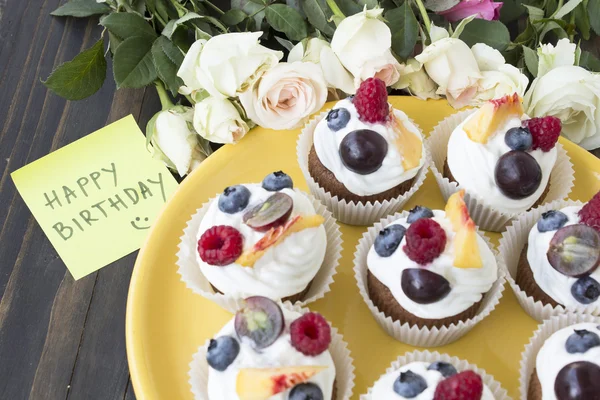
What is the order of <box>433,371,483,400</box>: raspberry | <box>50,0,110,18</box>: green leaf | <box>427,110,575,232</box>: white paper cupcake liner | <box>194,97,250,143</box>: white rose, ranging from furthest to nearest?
<box>50,0,110,18</box>: green leaf → <box>194,97,250,143</box>: white rose → <box>427,110,575,232</box>: white paper cupcake liner → <box>433,371,483,400</box>: raspberry

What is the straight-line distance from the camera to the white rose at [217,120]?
4.73ft

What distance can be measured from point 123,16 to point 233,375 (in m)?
1.07

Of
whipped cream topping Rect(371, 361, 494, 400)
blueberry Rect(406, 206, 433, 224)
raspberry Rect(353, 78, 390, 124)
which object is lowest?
whipped cream topping Rect(371, 361, 494, 400)

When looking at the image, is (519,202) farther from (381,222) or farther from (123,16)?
(123,16)

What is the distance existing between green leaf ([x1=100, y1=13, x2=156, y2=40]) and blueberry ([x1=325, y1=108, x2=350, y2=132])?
64 cm

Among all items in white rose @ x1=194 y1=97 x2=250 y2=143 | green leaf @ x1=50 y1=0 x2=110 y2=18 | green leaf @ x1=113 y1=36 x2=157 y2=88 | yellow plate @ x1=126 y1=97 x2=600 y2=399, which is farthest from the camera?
green leaf @ x1=50 y1=0 x2=110 y2=18

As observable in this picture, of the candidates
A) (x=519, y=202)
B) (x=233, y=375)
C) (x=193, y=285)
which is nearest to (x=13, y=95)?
(x=193, y=285)

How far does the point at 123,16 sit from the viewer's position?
1.65 m

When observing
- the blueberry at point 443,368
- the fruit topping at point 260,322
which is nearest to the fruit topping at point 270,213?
the fruit topping at point 260,322

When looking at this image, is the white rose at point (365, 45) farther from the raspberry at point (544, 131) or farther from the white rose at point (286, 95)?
the raspberry at point (544, 131)

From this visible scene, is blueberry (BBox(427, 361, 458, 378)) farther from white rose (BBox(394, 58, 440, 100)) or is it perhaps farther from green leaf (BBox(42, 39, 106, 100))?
green leaf (BBox(42, 39, 106, 100))

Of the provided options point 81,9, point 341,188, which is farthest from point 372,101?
point 81,9

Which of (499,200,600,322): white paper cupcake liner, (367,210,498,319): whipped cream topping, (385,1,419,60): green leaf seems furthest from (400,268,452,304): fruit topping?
(385,1,419,60): green leaf

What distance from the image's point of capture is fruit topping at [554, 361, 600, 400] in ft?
3.17
